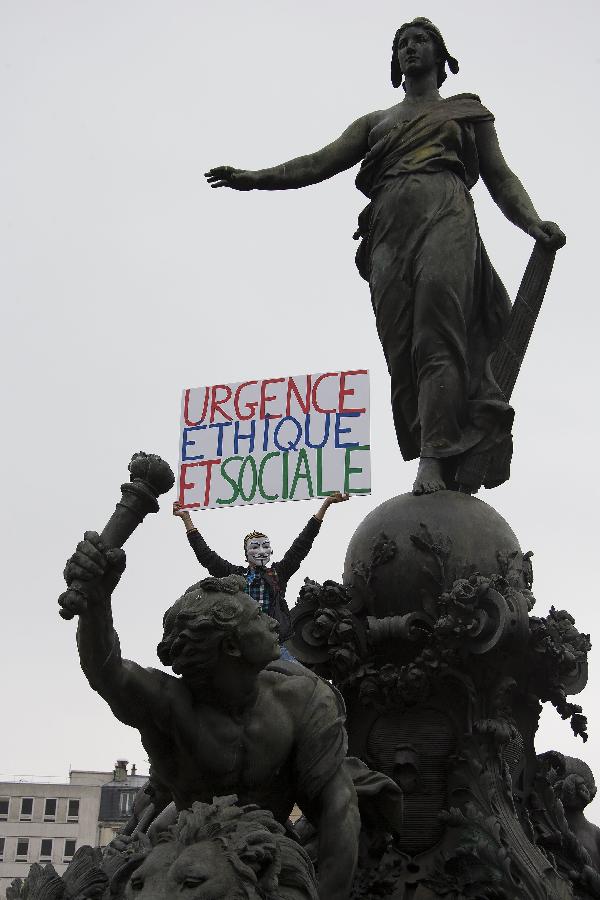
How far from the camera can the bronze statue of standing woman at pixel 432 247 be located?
21.7ft

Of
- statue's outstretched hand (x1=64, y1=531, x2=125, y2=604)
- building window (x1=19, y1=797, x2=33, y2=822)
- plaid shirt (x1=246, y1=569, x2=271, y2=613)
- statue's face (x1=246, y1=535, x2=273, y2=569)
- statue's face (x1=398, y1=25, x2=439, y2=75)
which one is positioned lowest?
building window (x1=19, y1=797, x2=33, y2=822)

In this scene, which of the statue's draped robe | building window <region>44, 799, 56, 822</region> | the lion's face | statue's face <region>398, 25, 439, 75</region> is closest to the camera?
the lion's face

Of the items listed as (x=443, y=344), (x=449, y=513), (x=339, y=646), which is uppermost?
(x=443, y=344)

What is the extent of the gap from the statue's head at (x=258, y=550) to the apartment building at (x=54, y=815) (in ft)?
164

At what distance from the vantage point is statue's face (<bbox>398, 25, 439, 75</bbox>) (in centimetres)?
721

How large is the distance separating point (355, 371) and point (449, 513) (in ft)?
30.0

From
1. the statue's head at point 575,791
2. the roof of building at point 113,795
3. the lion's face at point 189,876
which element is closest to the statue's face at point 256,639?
the lion's face at point 189,876

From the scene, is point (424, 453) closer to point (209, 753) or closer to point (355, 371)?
point (209, 753)

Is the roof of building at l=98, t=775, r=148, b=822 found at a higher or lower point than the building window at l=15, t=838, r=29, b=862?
higher

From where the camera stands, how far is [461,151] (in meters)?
7.02

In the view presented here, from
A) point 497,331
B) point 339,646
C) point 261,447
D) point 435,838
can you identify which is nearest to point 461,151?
point 497,331

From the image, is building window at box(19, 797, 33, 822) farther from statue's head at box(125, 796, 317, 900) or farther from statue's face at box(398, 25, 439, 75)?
statue's head at box(125, 796, 317, 900)

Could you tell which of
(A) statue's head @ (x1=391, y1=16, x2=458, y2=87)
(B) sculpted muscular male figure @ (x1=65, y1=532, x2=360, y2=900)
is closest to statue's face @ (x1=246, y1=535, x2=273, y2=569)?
(A) statue's head @ (x1=391, y1=16, x2=458, y2=87)

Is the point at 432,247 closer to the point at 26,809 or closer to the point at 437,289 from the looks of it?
the point at 437,289
